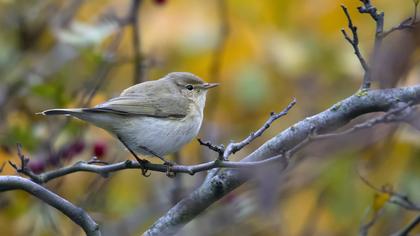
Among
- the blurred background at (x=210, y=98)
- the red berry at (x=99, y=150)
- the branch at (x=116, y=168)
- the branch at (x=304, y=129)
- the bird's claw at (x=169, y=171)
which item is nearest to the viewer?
the branch at (x=116, y=168)

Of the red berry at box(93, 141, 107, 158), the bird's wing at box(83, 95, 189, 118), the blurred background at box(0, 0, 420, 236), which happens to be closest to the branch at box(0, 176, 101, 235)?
the bird's wing at box(83, 95, 189, 118)

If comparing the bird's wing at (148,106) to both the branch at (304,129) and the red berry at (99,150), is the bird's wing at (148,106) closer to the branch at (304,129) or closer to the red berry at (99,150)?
the red berry at (99,150)

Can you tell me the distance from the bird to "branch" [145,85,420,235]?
673mm

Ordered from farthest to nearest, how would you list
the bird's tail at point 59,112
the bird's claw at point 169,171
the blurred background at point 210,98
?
the blurred background at point 210,98 → the bird's tail at point 59,112 → the bird's claw at point 169,171

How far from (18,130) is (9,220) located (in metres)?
1.04

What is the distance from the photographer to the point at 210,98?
609cm

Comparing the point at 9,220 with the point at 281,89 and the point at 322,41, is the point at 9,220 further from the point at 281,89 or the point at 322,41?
the point at 322,41

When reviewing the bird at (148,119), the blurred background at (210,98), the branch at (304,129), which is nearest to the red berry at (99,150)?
the blurred background at (210,98)

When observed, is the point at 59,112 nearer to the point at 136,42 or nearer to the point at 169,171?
the point at 169,171

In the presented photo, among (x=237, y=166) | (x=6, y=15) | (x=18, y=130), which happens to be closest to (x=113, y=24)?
(x=18, y=130)

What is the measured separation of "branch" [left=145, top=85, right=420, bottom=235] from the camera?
3.08m

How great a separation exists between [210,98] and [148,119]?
1780 millimetres

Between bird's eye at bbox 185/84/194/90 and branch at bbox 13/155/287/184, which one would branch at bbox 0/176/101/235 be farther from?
bird's eye at bbox 185/84/194/90

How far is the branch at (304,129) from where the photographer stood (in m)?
3.08
